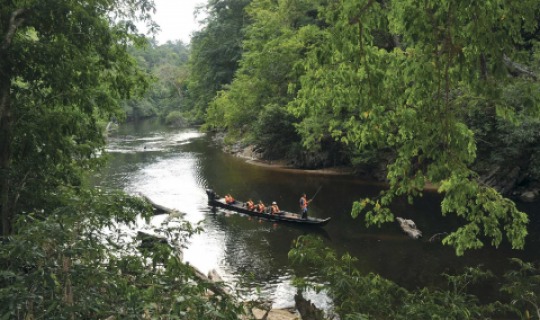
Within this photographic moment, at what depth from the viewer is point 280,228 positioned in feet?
64.1

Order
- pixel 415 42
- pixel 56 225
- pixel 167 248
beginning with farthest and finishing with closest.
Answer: pixel 415 42 → pixel 167 248 → pixel 56 225

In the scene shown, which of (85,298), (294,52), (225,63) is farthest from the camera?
(225,63)

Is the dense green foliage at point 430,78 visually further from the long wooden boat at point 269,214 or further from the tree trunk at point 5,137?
the long wooden boat at point 269,214

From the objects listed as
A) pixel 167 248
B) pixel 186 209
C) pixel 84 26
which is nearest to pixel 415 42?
pixel 167 248

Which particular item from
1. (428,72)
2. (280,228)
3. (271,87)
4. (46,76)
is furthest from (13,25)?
(271,87)

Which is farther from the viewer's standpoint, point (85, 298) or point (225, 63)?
point (225, 63)

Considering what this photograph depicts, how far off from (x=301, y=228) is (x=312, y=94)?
46.4 feet

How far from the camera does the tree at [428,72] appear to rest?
15.1ft

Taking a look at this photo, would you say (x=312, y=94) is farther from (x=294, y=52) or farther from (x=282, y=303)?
(x=294, y=52)

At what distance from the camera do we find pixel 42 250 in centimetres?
389

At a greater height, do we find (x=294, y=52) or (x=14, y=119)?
(x=294, y=52)

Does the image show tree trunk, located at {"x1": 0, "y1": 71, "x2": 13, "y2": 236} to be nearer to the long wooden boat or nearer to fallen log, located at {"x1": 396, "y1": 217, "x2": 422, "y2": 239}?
the long wooden boat

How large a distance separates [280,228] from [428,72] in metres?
15.3

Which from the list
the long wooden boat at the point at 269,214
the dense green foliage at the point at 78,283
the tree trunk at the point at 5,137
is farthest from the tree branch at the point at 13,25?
the long wooden boat at the point at 269,214
